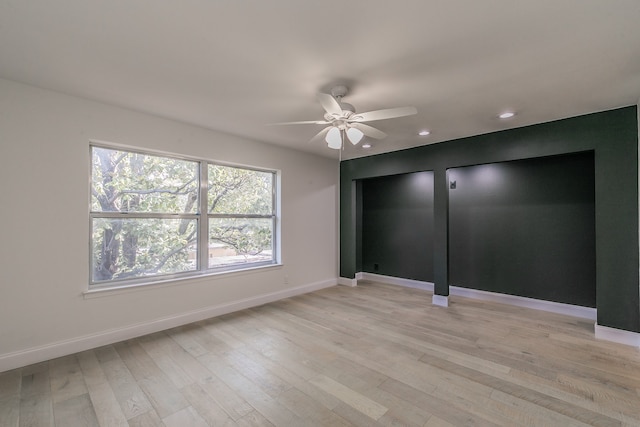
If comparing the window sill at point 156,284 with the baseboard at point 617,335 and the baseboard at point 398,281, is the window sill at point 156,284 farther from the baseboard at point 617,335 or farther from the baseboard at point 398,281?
the baseboard at point 617,335

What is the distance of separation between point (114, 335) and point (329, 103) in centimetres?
327

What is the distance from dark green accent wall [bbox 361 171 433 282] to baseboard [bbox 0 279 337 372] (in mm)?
2540

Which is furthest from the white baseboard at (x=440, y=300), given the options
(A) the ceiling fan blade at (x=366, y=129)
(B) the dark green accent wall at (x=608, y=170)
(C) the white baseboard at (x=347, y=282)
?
(A) the ceiling fan blade at (x=366, y=129)

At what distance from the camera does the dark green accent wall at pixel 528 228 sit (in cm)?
392

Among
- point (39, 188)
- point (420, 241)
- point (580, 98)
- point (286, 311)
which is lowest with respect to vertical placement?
point (286, 311)

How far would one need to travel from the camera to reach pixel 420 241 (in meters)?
5.50

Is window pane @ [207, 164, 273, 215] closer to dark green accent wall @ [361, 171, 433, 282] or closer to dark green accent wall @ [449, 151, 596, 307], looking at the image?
dark green accent wall @ [361, 171, 433, 282]

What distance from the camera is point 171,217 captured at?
3.62 meters

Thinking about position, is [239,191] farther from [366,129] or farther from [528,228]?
[528,228]

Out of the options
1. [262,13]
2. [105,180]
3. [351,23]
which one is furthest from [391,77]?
[105,180]

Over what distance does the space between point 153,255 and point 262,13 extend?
3.01 meters

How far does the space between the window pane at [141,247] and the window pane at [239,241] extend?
0.95ft

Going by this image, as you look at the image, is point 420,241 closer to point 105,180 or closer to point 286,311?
point 286,311

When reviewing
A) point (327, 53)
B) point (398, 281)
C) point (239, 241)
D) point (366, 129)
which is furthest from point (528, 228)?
point (239, 241)
